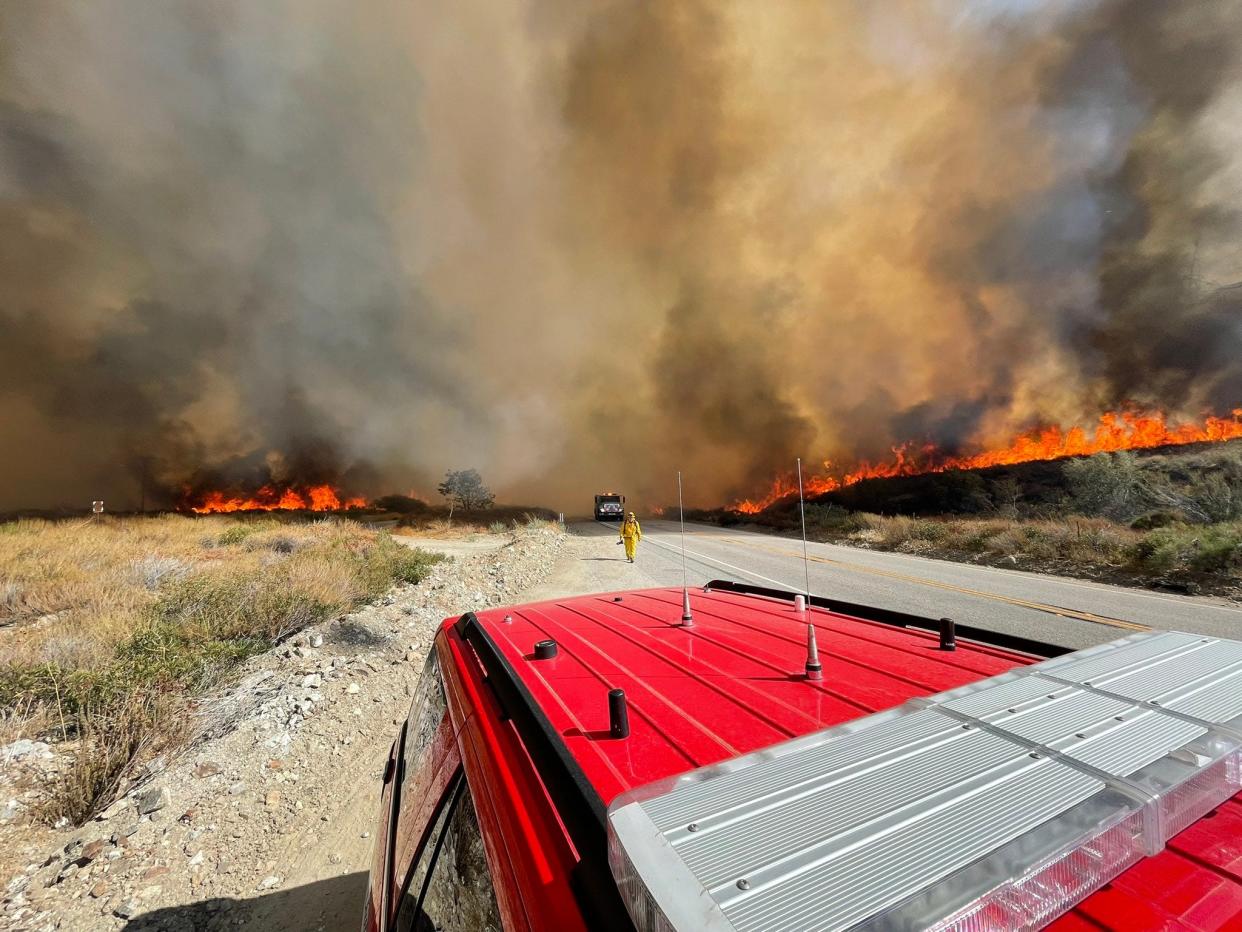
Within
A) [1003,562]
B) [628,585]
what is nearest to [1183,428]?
[1003,562]

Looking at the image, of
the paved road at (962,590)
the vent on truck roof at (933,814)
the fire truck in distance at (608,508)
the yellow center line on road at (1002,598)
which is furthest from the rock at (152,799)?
the fire truck in distance at (608,508)

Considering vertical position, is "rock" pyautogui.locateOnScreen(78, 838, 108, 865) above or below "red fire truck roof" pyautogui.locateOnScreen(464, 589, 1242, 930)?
below

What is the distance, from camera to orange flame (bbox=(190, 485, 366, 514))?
1863 inches

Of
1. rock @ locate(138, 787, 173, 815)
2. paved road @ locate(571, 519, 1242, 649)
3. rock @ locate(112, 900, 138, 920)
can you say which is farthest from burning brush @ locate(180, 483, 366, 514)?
rock @ locate(112, 900, 138, 920)

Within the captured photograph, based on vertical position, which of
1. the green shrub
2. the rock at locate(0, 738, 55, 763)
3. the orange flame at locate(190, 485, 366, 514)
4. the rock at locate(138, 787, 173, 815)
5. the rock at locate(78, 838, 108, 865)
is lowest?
the rock at locate(78, 838, 108, 865)

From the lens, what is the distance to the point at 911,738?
997 millimetres

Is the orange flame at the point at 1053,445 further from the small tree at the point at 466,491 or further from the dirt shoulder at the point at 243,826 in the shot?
the dirt shoulder at the point at 243,826

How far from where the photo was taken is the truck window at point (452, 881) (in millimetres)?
1143

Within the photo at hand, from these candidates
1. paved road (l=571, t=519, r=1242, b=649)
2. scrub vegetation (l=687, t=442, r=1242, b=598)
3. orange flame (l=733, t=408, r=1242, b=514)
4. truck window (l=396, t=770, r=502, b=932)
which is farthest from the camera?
orange flame (l=733, t=408, r=1242, b=514)

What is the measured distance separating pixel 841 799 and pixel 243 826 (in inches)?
177

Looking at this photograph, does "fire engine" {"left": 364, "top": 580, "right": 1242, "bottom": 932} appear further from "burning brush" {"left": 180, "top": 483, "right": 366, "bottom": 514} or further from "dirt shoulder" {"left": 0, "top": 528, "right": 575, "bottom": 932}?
"burning brush" {"left": 180, "top": 483, "right": 366, "bottom": 514}

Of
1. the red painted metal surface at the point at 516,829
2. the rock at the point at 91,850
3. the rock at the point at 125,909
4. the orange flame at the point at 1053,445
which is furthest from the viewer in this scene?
the orange flame at the point at 1053,445

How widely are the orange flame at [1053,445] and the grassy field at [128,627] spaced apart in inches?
1412

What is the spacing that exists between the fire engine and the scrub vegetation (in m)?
12.2
